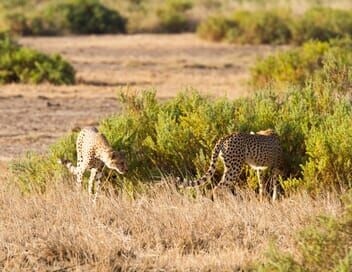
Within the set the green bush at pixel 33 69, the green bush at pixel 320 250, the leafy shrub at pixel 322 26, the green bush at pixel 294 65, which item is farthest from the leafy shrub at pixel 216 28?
the green bush at pixel 320 250

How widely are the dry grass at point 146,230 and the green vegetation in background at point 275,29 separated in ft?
93.2

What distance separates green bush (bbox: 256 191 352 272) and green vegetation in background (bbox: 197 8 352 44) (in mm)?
30761

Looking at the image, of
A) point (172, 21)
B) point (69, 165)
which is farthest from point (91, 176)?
point (172, 21)

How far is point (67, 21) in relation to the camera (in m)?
44.0

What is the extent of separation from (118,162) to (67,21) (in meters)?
32.4

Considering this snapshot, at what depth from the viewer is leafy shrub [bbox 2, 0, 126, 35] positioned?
43.2 metres

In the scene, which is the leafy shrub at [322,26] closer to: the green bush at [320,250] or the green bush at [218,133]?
the green bush at [218,133]

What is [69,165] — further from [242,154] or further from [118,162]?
[242,154]

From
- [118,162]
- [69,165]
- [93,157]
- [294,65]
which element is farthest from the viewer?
[294,65]

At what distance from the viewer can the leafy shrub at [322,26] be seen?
39.7 meters

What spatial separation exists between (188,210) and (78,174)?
7.51ft

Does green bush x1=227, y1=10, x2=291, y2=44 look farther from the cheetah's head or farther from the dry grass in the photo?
the dry grass

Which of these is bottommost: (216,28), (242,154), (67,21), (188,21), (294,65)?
(188,21)

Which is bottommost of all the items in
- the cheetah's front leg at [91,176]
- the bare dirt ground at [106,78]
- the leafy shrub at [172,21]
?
the leafy shrub at [172,21]
